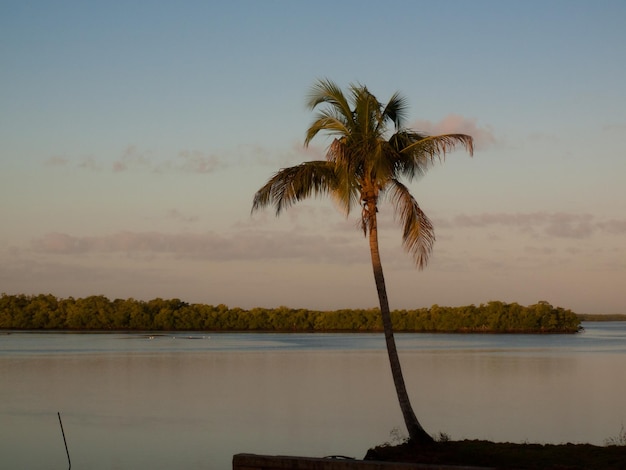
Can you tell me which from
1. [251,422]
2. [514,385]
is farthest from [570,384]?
[251,422]

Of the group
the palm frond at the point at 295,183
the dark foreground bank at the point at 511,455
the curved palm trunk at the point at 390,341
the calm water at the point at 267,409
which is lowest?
the calm water at the point at 267,409

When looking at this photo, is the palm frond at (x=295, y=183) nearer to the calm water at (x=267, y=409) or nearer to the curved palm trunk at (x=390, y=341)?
the curved palm trunk at (x=390, y=341)

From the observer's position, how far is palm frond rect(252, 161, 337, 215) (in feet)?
68.1

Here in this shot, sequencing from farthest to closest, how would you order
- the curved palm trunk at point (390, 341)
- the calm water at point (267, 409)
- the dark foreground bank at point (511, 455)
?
the calm water at point (267, 409)
the curved palm trunk at point (390, 341)
the dark foreground bank at point (511, 455)

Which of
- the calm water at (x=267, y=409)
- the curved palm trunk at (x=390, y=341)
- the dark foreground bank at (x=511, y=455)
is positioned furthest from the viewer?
the calm water at (x=267, y=409)

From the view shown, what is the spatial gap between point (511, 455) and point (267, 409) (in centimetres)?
2206

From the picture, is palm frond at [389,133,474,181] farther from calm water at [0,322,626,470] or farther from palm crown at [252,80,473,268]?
calm water at [0,322,626,470]

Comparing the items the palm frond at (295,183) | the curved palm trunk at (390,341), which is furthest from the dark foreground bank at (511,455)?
the palm frond at (295,183)

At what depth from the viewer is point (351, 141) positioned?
68.0ft

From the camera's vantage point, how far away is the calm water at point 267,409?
2783 cm

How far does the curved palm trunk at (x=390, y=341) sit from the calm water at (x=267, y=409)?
6.34 m

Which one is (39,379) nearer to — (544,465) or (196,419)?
(196,419)

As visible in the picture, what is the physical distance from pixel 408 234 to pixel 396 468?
778 cm

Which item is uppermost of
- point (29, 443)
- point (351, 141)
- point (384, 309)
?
point (351, 141)
